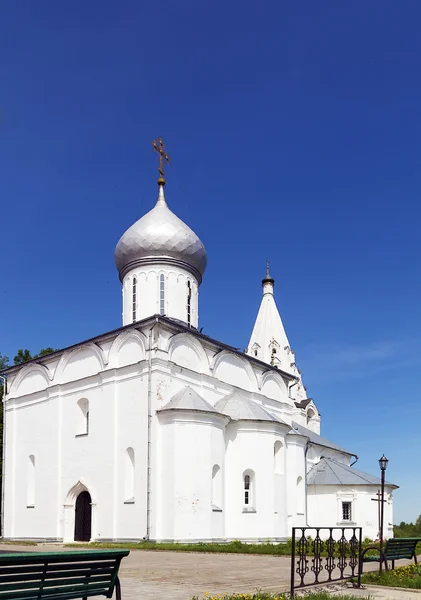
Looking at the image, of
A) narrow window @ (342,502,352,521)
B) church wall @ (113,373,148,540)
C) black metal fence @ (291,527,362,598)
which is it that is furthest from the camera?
narrow window @ (342,502,352,521)

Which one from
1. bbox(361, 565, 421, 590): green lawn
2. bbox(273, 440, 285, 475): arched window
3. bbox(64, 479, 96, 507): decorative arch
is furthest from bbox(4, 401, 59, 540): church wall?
bbox(361, 565, 421, 590): green lawn

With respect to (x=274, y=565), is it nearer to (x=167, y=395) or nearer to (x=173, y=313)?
(x=167, y=395)

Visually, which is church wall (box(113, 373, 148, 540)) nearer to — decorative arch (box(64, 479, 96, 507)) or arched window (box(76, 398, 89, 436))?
decorative arch (box(64, 479, 96, 507))

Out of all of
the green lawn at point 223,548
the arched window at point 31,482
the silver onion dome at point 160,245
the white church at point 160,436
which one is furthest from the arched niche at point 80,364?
the green lawn at point 223,548

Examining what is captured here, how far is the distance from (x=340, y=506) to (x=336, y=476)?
1.32 meters

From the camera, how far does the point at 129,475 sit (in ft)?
71.1

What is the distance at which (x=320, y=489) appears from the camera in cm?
2912

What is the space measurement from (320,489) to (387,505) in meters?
4.46

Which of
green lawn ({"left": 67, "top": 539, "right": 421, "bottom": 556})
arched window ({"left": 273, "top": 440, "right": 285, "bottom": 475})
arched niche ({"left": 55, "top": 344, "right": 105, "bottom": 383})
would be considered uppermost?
arched niche ({"left": 55, "top": 344, "right": 105, "bottom": 383})

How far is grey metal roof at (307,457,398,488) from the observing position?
29.0 metres

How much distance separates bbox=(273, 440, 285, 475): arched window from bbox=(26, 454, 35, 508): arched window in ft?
30.6

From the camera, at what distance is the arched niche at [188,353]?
22562 mm

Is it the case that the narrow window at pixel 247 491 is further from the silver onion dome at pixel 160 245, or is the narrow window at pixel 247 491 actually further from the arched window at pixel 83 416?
the silver onion dome at pixel 160 245

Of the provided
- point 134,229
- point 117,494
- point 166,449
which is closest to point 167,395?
point 166,449
